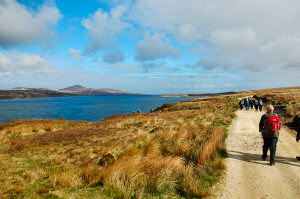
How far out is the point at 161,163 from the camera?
21.7 ft

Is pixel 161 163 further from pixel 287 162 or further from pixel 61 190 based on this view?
pixel 287 162

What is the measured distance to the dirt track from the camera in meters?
5.03

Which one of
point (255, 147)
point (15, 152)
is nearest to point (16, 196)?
point (15, 152)

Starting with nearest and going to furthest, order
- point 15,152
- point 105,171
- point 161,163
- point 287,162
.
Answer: point 105,171 → point 161,163 → point 287,162 → point 15,152

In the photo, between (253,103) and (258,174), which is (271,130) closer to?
(258,174)

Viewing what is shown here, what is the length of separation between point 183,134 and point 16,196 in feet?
32.0

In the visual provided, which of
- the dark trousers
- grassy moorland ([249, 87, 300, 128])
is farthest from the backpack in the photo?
grassy moorland ([249, 87, 300, 128])

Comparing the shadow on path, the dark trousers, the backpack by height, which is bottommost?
the shadow on path

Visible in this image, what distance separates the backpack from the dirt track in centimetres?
140

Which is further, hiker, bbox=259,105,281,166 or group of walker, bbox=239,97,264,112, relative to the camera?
group of walker, bbox=239,97,264,112

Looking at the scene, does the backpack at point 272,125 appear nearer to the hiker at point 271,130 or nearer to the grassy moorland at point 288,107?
the hiker at point 271,130

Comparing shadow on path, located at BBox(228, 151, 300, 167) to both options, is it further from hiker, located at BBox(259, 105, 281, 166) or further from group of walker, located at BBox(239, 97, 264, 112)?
group of walker, located at BBox(239, 97, 264, 112)

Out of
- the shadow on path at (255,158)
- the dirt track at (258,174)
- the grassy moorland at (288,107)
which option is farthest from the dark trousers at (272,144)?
the grassy moorland at (288,107)

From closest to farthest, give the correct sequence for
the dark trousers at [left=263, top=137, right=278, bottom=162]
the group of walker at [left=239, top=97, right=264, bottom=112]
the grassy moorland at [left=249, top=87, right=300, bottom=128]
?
the dark trousers at [left=263, top=137, right=278, bottom=162] → the grassy moorland at [left=249, top=87, right=300, bottom=128] → the group of walker at [left=239, top=97, right=264, bottom=112]
